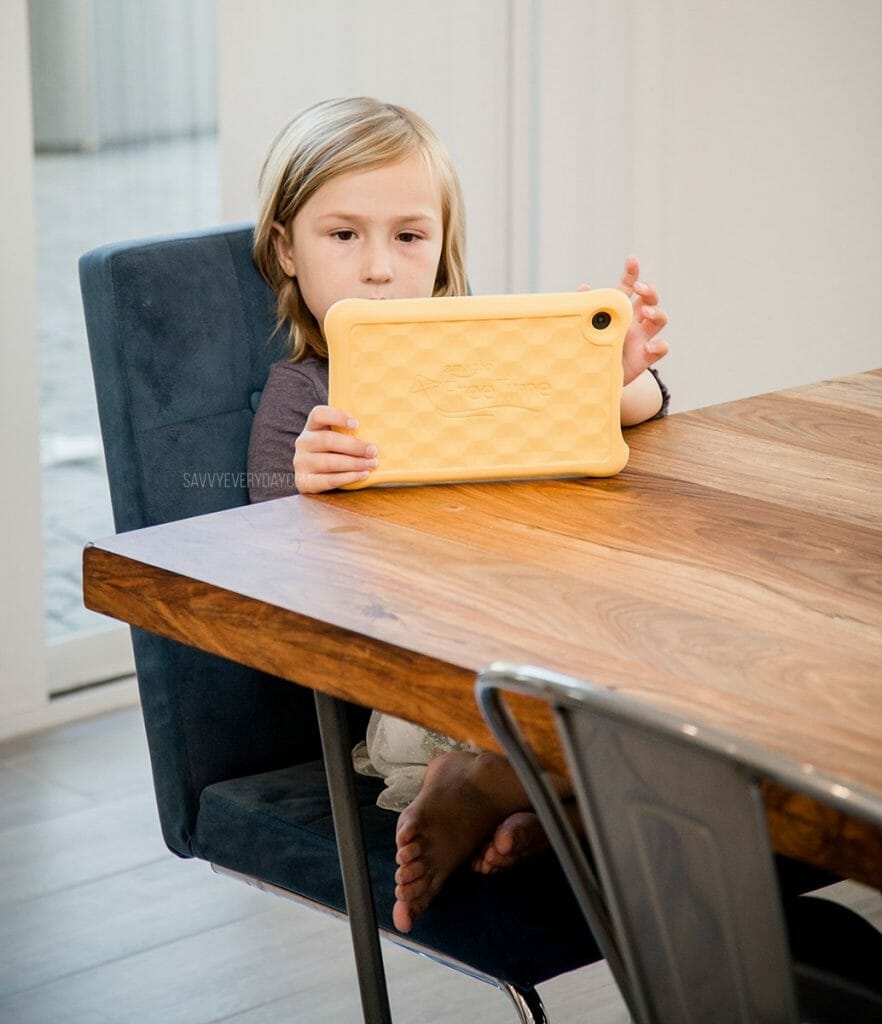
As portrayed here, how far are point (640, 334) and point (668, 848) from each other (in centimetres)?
83

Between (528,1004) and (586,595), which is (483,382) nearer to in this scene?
(586,595)

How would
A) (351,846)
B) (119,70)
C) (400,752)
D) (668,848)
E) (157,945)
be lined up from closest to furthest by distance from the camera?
(668,848) → (351,846) → (400,752) → (157,945) → (119,70)

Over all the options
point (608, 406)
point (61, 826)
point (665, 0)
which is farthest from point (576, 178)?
point (608, 406)

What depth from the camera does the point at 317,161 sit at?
5.36 feet

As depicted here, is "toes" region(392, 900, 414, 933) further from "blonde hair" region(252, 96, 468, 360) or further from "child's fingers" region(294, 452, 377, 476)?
"blonde hair" region(252, 96, 468, 360)

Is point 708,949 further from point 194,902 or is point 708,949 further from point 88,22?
point 88,22

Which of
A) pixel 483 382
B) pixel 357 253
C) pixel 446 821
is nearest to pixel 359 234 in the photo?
pixel 357 253

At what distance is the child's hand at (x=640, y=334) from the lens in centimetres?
149

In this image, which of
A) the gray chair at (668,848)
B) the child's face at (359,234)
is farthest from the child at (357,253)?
the gray chair at (668,848)

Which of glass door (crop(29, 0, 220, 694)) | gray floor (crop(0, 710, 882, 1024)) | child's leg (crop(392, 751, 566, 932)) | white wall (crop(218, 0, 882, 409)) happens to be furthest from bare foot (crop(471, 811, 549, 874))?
white wall (crop(218, 0, 882, 409))

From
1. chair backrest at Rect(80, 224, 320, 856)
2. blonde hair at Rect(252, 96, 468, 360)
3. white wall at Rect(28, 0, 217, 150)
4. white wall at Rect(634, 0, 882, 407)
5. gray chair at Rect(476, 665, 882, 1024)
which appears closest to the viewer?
gray chair at Rect(476, 665, 882, 1024)

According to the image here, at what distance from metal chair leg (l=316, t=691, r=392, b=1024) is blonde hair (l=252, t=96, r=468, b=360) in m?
0.54

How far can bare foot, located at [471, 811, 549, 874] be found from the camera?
1.21 m

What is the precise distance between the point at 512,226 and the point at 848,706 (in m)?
2.29
